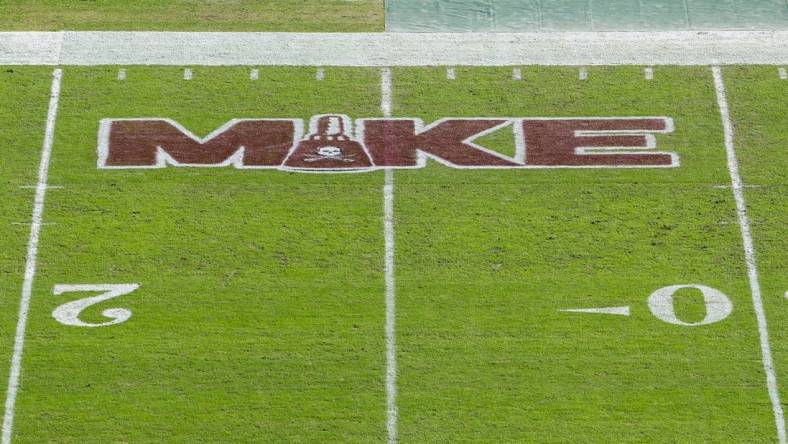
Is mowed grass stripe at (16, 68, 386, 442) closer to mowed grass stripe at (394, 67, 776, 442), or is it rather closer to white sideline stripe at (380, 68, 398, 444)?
white sideline stripe at (380, 68, 398, 444)

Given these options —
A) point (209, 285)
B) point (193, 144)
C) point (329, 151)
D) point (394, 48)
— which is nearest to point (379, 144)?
point (329, 151)

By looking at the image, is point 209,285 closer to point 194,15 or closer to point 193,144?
point 193,144

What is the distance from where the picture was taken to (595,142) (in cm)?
3706

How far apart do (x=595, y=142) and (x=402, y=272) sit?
18.8 feet

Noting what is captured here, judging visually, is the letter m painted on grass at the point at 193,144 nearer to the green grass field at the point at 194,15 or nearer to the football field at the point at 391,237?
the football field at the point at 391,237

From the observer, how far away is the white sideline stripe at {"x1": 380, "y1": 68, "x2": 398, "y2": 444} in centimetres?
3250

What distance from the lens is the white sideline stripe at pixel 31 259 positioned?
3234 cm

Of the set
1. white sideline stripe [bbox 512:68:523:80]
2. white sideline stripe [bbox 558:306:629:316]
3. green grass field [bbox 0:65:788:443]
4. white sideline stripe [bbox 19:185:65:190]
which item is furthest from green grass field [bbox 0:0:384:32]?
white sideline stripe [bbox 558:306:629:316]

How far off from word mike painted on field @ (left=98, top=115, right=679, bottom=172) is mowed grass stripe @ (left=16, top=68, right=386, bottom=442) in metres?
0.34

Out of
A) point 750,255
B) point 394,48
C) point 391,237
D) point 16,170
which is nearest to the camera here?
point 750,255

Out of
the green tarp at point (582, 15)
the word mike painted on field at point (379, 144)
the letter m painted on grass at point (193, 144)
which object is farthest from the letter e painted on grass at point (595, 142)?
the letter m painted on grass at point (193, 144)

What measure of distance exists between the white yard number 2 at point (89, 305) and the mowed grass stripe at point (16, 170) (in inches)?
35.5

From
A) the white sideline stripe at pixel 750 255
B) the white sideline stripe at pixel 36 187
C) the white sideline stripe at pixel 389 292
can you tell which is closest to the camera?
the white sideline stripe at pixel 389 292

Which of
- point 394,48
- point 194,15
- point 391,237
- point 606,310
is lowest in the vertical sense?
point 606,310
